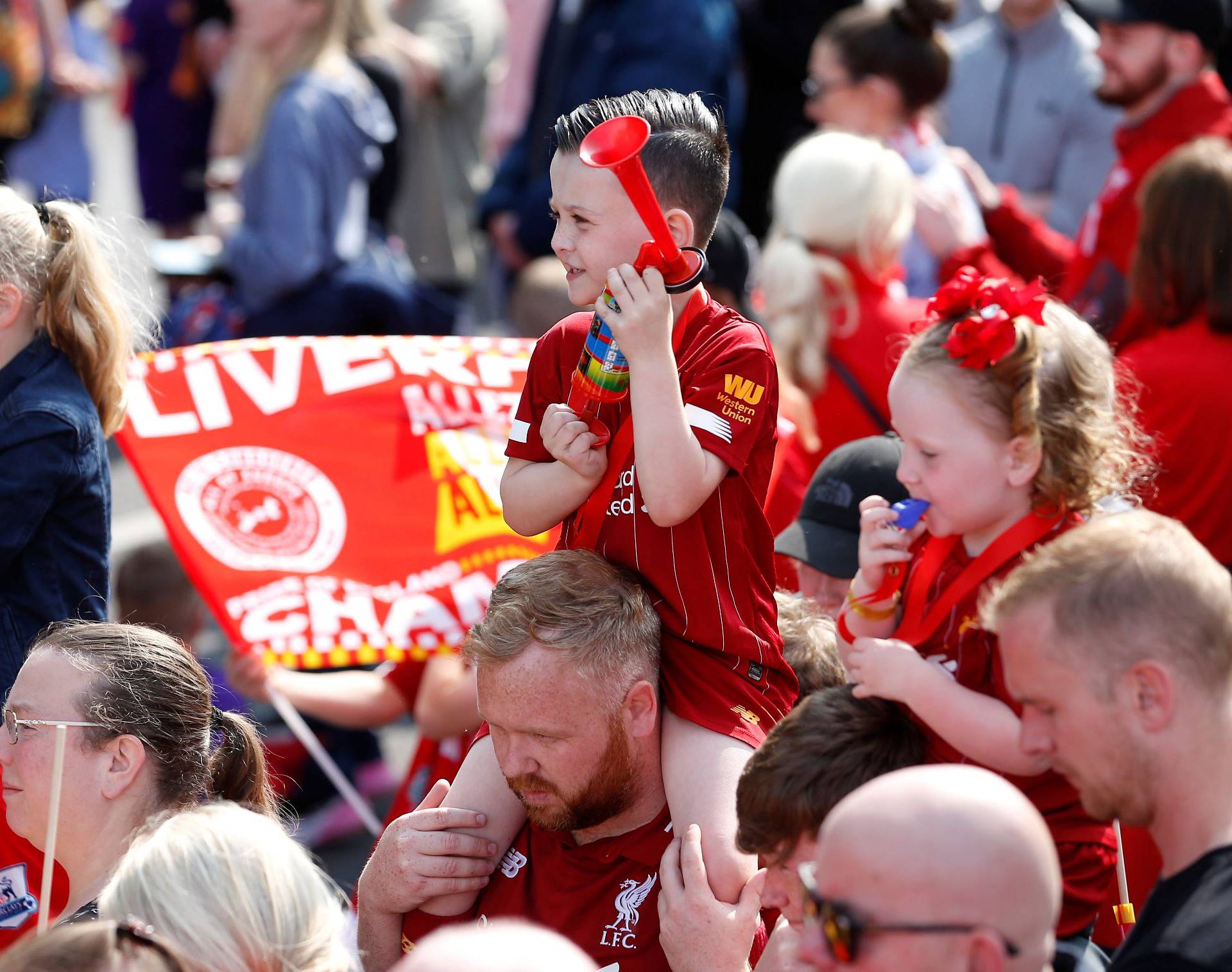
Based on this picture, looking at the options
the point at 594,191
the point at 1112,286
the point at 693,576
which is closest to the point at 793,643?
the point at 693,576

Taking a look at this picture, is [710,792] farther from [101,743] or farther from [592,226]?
[101,743]

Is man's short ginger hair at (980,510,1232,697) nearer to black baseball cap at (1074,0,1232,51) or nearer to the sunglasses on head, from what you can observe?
the sunglasses on head

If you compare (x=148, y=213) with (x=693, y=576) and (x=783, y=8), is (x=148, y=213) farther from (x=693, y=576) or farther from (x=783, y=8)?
(x=693, y=576)

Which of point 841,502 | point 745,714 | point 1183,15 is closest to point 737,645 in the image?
point 745,714

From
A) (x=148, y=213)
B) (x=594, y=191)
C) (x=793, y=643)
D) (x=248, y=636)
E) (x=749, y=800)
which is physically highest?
(x=594, y=191)

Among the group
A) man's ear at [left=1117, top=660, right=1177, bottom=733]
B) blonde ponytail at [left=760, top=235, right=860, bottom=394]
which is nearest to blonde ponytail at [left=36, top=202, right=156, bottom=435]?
blonde ponytail at [left=760, top=235, right=860, bottom=394]

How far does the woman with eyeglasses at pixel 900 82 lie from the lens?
605 centimetres

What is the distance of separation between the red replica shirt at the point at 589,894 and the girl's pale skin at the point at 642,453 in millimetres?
62

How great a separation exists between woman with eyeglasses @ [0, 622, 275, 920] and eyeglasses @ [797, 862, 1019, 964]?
1483 mm

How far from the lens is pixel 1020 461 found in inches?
112

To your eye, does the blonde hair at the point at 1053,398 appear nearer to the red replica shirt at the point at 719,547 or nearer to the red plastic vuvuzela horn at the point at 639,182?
the red replica shirt at the point at 719,547

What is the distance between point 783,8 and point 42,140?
440 cm

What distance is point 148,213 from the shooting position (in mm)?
9422

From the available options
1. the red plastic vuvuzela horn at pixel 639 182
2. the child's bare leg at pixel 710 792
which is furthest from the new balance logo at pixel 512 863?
the red plastic vuvuzela horn at pixel 639 182
